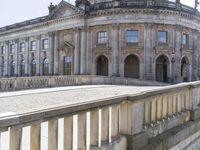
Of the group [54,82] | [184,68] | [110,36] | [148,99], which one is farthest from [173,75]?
[148,99]

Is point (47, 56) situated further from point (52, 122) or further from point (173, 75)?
point (52, 122)

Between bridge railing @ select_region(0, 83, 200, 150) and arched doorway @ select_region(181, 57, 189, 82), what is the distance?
39.0 m

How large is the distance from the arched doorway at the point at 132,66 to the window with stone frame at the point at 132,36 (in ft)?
7.32

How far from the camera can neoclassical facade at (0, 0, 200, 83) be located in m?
39.9

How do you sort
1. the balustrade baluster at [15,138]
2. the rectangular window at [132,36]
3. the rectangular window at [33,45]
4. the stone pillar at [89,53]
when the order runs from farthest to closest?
the rectangular window at [33,45]
the stone pillar at [89,53]
the rectangular window at [132,36]
the balustrade baluster at [15,138]

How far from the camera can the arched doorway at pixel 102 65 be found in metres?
43.0

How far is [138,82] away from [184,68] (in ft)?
46.8

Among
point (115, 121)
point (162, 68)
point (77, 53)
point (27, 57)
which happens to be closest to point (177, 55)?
point (162, 68)

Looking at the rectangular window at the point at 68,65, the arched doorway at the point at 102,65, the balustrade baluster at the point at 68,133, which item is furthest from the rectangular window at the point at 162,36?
the balustrade baluster at the point at 68,133

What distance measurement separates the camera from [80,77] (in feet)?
94.5

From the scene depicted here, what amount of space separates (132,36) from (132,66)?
4303mm

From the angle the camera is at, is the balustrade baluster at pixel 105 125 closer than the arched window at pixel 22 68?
Yes

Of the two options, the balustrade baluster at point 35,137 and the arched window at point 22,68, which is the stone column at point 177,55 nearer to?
the arched window at point 22,68

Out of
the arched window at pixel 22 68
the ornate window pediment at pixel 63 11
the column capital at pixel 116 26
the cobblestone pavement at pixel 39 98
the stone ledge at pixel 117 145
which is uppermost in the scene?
the ornate window pediment at pixel 63 11
